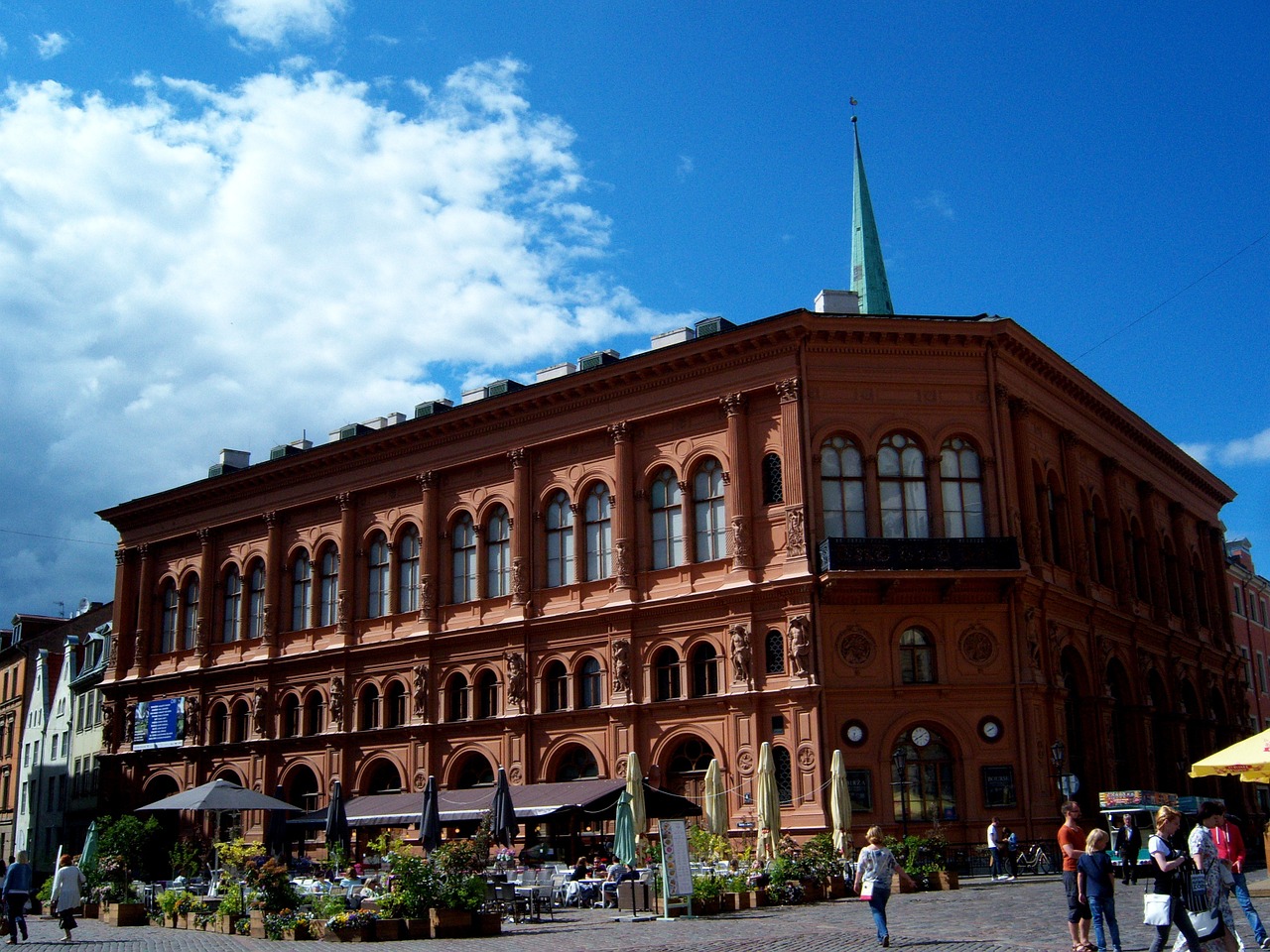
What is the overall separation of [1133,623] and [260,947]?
32265mm

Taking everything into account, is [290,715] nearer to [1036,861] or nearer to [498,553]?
[498,553]

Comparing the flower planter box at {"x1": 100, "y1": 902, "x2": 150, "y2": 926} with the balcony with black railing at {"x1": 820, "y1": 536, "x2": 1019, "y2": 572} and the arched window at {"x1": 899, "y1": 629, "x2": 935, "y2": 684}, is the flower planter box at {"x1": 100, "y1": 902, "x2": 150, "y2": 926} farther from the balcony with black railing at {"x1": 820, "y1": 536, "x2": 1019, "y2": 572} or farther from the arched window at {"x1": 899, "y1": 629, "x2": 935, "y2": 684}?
the arched window at {"x1": 899, "y1": 629, "x2": 935, "y2": 684}

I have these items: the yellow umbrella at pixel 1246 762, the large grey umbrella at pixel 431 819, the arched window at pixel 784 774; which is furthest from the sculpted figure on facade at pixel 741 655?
the yellow umbrella at pixel 1246 762

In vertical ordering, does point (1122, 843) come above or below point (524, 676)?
below

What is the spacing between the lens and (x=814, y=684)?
116 ft

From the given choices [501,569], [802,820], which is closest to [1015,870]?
[802,820]

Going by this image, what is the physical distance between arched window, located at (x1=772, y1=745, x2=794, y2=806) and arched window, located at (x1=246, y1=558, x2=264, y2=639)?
23.9 metres

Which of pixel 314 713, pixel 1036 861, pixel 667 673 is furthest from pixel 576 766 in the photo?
pixel 1036 861

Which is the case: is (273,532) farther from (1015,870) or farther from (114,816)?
(1015,870)

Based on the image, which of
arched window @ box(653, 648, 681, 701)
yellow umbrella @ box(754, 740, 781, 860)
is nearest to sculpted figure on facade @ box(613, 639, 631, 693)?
arched window @ box(653, 648, 681, 701)

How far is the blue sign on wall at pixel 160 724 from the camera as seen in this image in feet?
171

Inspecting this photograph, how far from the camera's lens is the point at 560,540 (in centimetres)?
4297

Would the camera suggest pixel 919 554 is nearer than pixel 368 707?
Yes

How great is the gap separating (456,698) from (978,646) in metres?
17.2
